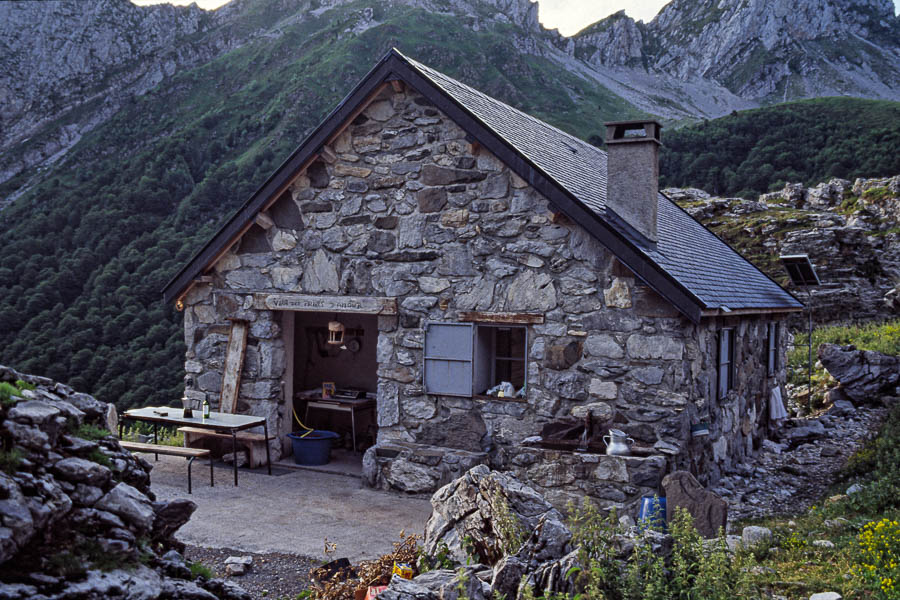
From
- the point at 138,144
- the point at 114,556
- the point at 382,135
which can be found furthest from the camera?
the point at 138,144

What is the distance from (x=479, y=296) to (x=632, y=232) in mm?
2230

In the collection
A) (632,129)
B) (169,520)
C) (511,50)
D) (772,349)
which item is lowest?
(169,520)

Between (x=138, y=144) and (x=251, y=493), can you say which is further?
(x=138, y=144)

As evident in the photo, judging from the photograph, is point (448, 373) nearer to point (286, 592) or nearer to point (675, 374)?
point (675, 374)

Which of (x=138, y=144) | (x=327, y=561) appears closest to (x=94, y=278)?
(x=138, y=144)

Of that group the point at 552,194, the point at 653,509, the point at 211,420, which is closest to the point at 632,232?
the point at 552,194

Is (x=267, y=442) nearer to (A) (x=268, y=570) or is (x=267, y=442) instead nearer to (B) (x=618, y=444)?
(A) (x=268, y=570)

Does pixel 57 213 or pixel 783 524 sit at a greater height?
pixel 57 213

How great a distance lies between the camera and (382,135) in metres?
9.63

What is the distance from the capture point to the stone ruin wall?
319 inches

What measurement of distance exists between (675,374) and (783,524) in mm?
2030

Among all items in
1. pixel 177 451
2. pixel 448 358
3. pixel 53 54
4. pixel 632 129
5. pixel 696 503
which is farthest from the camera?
pixel 53 54

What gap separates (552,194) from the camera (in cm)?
830

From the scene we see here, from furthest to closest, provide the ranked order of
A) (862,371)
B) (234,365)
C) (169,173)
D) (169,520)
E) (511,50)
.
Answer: (511,50), (169,173), (862,371), (234,365), (169,520)
